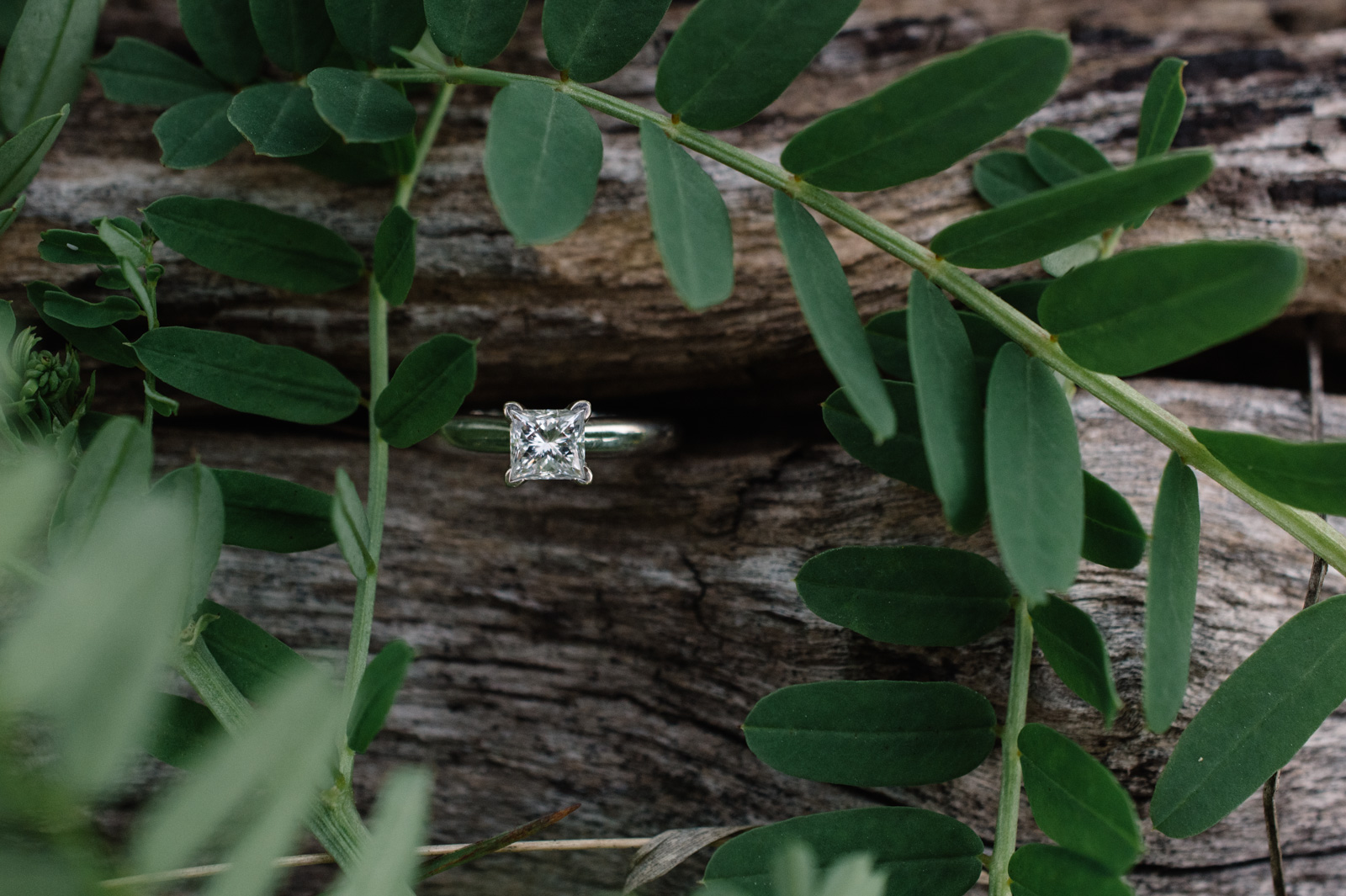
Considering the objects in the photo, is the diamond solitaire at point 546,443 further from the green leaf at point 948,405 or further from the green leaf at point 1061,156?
the green leaf at point 1061,156

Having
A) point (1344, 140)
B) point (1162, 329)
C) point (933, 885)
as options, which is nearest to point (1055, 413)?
point (1162, 329)

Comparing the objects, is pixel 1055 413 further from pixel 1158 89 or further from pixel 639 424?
pixel 639 424

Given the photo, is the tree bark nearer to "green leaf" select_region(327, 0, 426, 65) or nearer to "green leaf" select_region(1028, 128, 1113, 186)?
"green leaf" select_region(1028, 128, 1113, 186)

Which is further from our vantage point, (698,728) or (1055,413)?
(698,728)

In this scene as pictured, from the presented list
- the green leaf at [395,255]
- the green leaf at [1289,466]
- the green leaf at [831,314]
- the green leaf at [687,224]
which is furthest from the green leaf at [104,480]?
the green leaf at [1289,466]

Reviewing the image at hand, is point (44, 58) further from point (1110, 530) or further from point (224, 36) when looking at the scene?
point (1110, 530)

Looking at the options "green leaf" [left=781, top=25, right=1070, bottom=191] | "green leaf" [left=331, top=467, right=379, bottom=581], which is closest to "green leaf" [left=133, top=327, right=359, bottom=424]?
"green leaf" [left=331, top=467, right=379, bottom=581]
